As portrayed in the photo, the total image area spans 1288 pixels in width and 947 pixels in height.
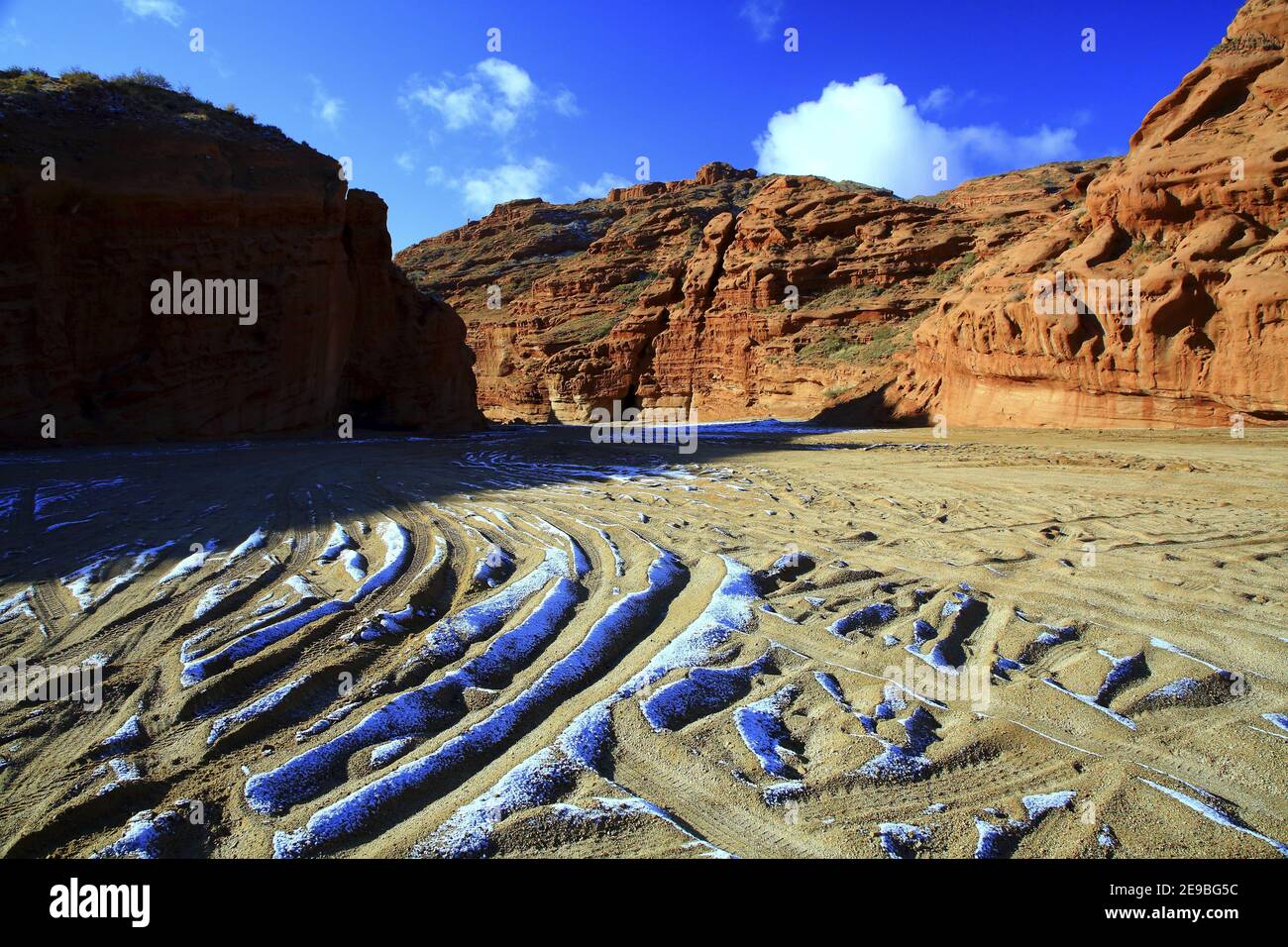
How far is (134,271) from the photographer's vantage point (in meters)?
14.1

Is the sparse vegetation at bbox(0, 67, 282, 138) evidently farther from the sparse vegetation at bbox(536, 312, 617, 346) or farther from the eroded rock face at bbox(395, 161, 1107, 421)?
the sparse vegetation at bbox(536, 312, 617, 346)

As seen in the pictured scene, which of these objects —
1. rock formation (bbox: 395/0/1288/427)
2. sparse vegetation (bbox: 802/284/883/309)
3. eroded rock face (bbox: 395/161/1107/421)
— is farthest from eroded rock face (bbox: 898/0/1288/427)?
sparse vegetation (bbox: 802/284/883/309)

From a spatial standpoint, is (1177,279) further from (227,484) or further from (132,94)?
(132,94)

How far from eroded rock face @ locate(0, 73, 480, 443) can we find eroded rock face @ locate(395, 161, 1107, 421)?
19.0 meters

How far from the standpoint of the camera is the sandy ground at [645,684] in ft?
7.08

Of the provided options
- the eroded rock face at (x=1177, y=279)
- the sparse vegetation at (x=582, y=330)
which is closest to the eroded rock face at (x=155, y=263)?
the eroded rock face at (x=1177, y=279)

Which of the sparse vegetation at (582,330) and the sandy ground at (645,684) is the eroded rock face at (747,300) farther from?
the sandy ground at (645,684)

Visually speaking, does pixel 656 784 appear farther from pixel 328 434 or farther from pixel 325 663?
pixel 328 434

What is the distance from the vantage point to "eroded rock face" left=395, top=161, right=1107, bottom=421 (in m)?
32.5

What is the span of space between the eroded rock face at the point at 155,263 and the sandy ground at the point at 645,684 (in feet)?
29.1

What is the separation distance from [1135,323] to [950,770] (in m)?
18.4

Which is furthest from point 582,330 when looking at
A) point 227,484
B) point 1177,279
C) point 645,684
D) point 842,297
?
point 645,684

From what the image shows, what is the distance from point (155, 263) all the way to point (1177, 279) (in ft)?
74.7
